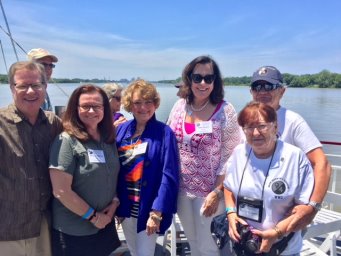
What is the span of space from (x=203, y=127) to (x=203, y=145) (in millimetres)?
123

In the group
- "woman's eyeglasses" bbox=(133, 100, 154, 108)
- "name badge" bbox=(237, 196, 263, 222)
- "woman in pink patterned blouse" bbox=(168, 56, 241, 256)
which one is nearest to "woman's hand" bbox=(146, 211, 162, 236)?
"woman in pink patterned blouse" bbox=(168, 56, 241, 256)

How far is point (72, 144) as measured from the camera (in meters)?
1.90

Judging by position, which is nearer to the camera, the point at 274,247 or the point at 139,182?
the point at 274,247

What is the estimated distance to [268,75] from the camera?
2119 millimetres

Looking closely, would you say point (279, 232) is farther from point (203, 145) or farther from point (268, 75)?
point (268, 75)

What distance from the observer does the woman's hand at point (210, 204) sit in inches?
87.2

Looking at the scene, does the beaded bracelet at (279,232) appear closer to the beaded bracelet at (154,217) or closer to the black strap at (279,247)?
the black strap at (279,247)

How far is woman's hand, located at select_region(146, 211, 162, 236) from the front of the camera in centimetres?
215

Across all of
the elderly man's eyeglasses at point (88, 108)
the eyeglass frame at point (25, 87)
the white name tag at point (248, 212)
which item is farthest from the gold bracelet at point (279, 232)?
the eyeglass frame at point (25, 87)

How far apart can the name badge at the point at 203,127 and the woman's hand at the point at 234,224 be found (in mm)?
585

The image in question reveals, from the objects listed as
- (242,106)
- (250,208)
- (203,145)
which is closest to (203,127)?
(203,145)

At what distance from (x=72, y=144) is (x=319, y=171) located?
141 centimetres

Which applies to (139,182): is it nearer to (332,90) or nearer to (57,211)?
(57,211)

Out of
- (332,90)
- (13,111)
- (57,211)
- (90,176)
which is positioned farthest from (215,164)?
(332,90)
